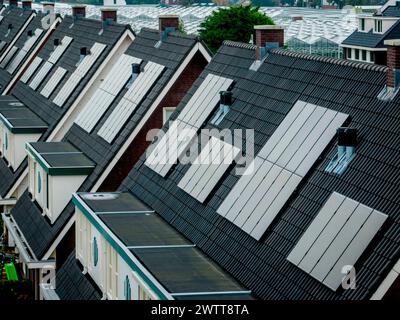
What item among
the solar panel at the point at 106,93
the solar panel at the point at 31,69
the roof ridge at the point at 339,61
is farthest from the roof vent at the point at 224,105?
the solar panel at the point at 31,69

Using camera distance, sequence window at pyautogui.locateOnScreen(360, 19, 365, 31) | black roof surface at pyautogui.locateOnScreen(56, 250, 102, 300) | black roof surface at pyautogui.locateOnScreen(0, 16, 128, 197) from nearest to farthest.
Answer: black roof surface at pyautogui.locateOnScreen(56, 250, 102, 300)
black roof surface at pyautogui.locateOnScreen(0, 16, 128, 197)
window at pyautogui.locateOnScreen(360, 19, 365, 31)

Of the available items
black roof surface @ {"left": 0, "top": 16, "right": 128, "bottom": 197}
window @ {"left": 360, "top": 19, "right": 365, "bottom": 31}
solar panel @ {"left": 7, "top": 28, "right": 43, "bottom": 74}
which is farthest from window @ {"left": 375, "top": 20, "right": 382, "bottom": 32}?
black roof surface @ {"left": 0, "top": 16, "right": 128, "bottom": 197}

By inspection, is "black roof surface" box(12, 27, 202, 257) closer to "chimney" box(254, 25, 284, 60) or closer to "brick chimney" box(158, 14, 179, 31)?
"brick chimney" box(158, 14, 179, 31)

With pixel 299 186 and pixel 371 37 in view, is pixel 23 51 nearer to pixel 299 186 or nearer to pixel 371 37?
pixel 299 186

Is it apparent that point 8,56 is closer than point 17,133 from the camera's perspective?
No

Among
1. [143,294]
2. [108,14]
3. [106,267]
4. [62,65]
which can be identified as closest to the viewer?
[143,294]

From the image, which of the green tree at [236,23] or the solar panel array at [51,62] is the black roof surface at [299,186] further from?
the green tree at [236,23]

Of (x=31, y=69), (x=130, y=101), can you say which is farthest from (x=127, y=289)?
(x=31, y=69)
